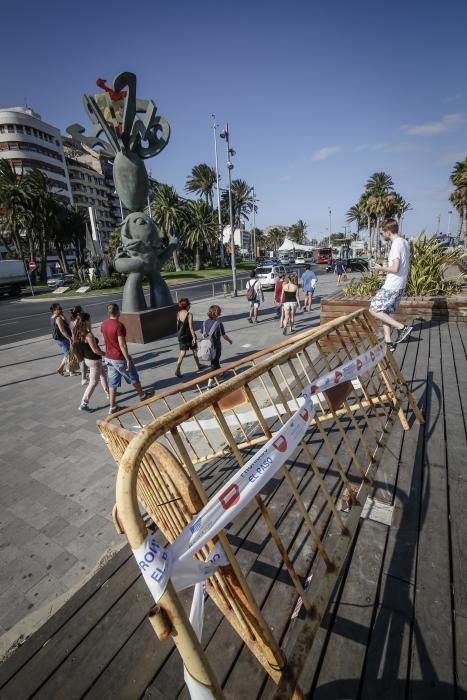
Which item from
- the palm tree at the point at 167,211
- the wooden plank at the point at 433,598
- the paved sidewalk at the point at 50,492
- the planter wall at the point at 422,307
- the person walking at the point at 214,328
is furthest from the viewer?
the palm tree at the point at 167,211

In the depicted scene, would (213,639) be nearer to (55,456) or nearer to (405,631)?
(405,631)

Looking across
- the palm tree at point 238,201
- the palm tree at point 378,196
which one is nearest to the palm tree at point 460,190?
the palm tree at point 378,196

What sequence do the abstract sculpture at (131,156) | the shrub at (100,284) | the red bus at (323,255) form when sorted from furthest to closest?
the red bus at (323,255)
the shrub at (100,284)
the abstract sculpture at (131,156)

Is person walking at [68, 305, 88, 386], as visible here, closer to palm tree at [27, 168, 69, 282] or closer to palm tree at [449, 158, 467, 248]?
palm tree at [27, 168, 69, 282]

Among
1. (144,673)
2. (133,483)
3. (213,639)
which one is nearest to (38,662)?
(144,673)

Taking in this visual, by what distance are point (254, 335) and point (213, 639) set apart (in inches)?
366

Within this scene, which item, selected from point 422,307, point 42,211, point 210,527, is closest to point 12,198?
point 42,211

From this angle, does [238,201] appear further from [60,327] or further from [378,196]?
[60,327]

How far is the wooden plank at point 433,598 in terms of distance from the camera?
60.7 inches

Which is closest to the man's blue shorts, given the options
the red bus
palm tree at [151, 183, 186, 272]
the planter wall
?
the planter wall

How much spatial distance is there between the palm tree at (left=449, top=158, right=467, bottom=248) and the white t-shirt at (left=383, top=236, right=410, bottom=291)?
50.9m

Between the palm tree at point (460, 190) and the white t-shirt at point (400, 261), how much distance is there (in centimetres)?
5091

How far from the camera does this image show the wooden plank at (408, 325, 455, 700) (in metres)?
1.54

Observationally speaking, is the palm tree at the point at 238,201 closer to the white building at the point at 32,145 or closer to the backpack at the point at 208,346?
the white building at the point at 32,145
